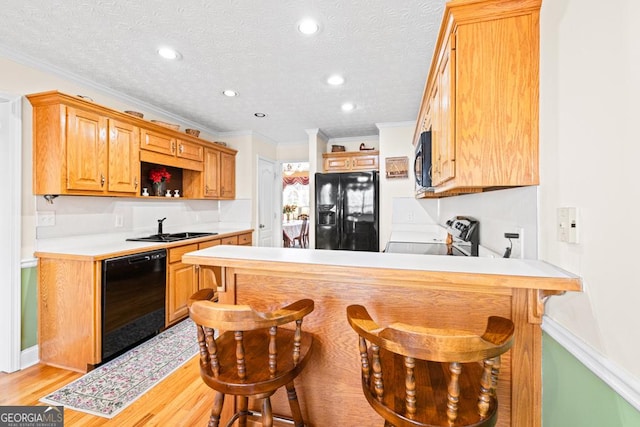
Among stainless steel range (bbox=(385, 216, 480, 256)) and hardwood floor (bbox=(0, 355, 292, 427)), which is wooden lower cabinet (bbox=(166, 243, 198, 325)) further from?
stainless steel range (bbox=(385, 216, 480, 256))

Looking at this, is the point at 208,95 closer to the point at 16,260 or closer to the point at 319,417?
the point at 16,260

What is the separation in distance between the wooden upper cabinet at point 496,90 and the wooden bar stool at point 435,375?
68 cm

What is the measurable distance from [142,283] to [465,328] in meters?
2.54

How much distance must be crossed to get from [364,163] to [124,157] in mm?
3142

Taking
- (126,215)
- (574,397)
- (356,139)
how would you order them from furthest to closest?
(356,139)
(126,215)
(574,397)

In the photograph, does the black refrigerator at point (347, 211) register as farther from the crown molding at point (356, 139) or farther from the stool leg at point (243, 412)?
the stool leg at point (243, 412)

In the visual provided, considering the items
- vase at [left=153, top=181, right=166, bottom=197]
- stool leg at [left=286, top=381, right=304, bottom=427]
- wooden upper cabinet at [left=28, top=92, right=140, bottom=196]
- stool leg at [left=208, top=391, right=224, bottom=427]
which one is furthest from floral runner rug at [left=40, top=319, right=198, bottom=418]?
vase at [left=153, top=181, right=166, bottom=197]

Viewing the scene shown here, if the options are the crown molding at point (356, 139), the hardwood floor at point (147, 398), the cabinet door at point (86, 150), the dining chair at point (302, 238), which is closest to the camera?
the hardwood floor at point (147, 398)

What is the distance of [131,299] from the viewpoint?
2.40m

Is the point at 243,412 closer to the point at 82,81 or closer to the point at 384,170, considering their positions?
the point at 82,81

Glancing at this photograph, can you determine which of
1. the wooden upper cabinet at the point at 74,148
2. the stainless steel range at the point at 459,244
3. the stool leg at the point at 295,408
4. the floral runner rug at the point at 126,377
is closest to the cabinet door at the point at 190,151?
the wooden upper cabinet at the point at 74,148

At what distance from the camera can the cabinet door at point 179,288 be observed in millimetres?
2824

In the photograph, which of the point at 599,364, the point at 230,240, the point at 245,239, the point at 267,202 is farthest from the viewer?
the point at 267,202

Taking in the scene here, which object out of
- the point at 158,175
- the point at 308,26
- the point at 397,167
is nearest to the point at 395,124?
the point at 397,167
